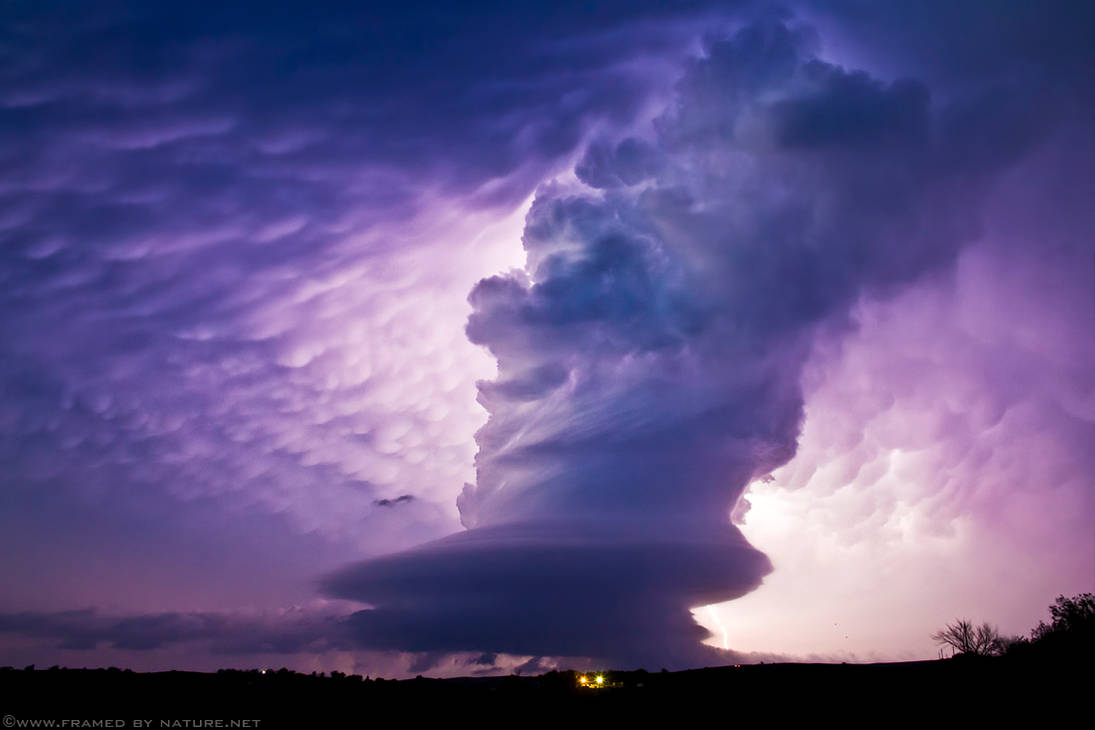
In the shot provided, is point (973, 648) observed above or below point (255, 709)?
below

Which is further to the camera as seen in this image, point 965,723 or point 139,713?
point 139,713

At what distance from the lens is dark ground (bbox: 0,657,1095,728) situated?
5197 cm

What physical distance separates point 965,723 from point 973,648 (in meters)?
92.2

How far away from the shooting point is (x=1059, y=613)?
4614 inches

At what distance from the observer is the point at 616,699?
63.8 metres

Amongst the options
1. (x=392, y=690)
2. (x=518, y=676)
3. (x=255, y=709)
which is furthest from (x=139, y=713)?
(x=518, y=676)

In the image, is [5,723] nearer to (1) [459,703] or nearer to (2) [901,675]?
(1) [459,703]

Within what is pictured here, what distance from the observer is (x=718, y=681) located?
232 feet

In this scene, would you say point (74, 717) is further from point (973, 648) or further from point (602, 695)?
point (973, 648)

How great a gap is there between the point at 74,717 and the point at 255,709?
45.9ft

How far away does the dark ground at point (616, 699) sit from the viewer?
5197 centimetres

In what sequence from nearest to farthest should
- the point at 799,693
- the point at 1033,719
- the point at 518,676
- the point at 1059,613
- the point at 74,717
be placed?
the point at 1033,719, the point at 74,717, the point at 799,693, the point at 518,676, the point at 1059,613

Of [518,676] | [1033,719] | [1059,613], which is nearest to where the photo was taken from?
[1033,719]

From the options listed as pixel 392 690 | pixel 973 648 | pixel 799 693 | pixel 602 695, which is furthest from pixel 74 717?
pixel 973 648
